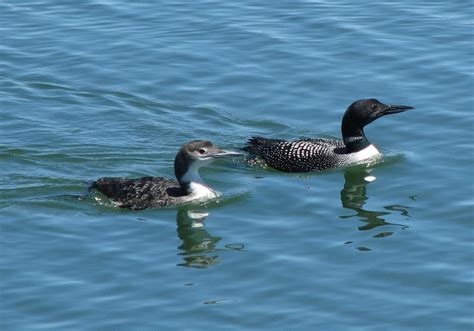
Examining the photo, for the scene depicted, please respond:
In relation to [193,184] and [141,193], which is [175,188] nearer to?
[193,184]

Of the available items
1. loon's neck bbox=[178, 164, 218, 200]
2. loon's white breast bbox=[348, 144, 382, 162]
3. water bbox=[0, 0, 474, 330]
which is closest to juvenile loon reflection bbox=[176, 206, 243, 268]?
water bbox=[0, 0, 474, 330]

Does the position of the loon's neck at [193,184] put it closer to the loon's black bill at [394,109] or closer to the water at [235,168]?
the water at [235,168]

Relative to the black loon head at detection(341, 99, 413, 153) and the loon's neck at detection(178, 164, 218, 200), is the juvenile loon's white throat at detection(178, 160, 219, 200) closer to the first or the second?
the loon's neck at detection(178, 164, 218, 200)

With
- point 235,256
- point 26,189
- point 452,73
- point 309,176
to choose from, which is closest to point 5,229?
point 26,189

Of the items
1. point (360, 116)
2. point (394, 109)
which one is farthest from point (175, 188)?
point (394, 109)

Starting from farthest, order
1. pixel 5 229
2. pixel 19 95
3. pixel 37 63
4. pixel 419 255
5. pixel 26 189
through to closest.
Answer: pixel 37 63
pixel 19 95
pixel 26 189
pixel 5 229
pixel 419 255

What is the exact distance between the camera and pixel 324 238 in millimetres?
15797

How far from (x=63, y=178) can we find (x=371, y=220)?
400 cm

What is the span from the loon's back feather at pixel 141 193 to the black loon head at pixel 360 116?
266cm

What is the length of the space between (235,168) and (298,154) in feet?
2.82

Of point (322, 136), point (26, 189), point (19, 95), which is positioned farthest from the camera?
point (19, 95)

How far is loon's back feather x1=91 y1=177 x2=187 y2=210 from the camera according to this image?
1683cm

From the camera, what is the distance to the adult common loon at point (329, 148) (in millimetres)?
18172

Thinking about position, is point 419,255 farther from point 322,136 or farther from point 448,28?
point 448,28
